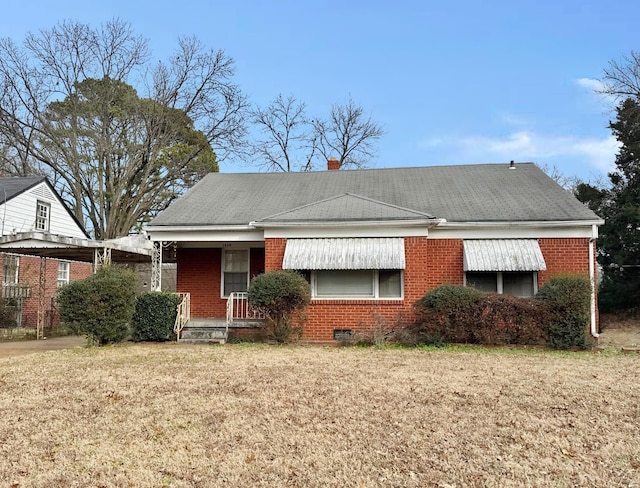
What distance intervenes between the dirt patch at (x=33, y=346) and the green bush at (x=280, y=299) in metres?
4.91

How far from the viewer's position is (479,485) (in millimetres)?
4105

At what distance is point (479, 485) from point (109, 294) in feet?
33.5

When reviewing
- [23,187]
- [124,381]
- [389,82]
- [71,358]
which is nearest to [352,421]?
[124,381]

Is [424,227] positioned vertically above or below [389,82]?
below

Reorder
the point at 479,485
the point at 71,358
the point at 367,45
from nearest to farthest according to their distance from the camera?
1. the point at 479,485
2. the point at 71,358
3. the point at 367,45

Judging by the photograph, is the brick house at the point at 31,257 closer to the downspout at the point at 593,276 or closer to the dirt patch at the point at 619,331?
the downspout at the point at 593,276

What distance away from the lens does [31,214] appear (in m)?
22.2

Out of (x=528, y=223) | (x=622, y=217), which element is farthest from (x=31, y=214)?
(x=622, y=217)

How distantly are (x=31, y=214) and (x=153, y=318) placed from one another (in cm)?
1177

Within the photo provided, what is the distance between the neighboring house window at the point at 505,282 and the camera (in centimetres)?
1396

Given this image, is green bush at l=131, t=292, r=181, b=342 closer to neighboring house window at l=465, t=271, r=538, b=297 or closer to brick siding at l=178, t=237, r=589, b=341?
brick siding at l=178, t=237, r=589, b=341

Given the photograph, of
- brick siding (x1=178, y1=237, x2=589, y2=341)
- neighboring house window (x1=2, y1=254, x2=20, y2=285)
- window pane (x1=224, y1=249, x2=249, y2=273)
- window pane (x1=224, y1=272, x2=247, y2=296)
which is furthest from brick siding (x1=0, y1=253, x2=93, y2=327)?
brick siding (x1=178, y1=237, x2=589, y2=341)

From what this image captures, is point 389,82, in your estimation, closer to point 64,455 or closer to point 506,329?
point 506,329

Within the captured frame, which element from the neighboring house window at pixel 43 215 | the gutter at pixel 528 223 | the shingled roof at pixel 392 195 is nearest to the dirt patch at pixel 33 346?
the shingled roof at pixel 392 195
